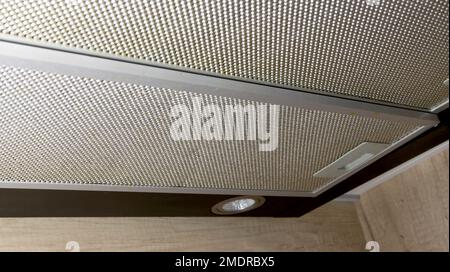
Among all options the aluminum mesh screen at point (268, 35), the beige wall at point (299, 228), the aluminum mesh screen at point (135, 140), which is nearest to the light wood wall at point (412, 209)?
the beige wall at point (299, 228)

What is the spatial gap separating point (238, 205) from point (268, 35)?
77 centimetres

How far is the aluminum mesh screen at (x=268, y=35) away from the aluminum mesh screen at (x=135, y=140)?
0.25 ft

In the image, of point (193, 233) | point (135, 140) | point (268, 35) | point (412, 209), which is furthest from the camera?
point (412, 209)

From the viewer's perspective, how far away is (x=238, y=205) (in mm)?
1336

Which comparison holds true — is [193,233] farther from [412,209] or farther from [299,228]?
[412,209]

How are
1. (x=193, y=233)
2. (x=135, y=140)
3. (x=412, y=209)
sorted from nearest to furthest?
1. (x=135, y=140)
2. (x=193, y=233)
3. (x=412, y=209)

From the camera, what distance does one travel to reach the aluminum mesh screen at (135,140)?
71 cm

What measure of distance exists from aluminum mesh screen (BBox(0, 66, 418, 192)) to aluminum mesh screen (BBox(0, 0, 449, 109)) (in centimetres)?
8

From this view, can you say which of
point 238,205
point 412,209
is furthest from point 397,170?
point 238,205

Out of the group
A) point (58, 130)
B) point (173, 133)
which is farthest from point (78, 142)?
point (173, 133)

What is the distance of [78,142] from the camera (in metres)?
0.84

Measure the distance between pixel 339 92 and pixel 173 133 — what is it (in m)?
0.34

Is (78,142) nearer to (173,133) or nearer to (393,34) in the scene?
(173,133)

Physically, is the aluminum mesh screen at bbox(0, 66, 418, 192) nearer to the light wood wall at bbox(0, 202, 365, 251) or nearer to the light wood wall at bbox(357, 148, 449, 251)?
the light wood wall at bbox(0, 202, 365, 251)
